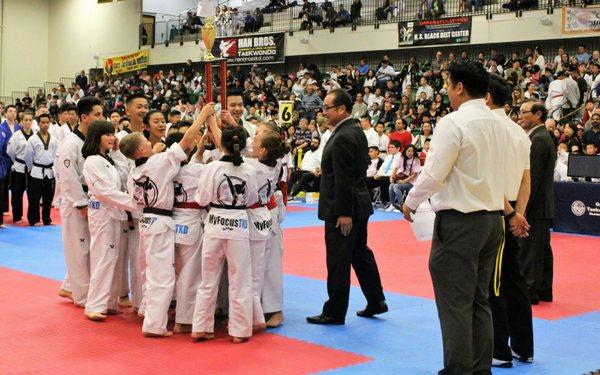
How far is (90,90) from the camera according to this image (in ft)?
115

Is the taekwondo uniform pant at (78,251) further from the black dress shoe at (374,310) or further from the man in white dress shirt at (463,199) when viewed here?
the man in white dress shirt at (463,199)

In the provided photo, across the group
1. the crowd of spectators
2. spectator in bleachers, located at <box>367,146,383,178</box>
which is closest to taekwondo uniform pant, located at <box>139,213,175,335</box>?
the crowd of spectators

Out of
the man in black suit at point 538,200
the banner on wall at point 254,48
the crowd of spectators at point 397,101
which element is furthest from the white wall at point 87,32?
the man in black suit at point 538,200

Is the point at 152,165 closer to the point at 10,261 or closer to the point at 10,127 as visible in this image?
the point at 10,261

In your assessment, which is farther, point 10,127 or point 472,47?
point 472,47

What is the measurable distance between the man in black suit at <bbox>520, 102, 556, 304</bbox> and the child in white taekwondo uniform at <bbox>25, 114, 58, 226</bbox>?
347 inches

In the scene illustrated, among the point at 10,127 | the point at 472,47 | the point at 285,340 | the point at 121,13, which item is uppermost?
the point at 121,13

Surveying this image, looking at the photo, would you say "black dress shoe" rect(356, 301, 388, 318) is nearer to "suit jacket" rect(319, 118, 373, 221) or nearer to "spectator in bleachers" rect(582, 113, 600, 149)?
"suit jacket" rect(319, 118, 373, 221)

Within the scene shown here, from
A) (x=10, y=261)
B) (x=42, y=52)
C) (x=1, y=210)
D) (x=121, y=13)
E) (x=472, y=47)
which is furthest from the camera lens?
(x=42, y=52)

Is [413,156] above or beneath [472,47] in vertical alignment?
beneath

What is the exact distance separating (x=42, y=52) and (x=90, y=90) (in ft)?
23.4

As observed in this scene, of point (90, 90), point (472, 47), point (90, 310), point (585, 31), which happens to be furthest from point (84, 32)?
point (90, 310)

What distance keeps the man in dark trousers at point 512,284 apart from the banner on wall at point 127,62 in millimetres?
31963

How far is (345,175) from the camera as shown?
6.69 metres
